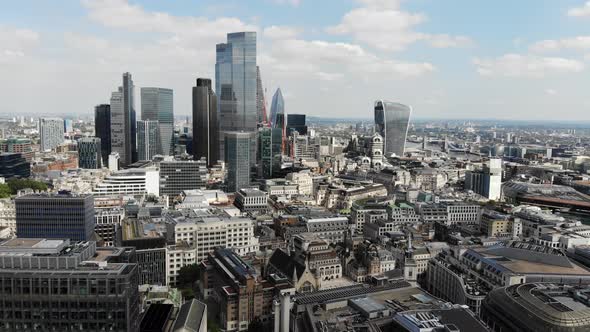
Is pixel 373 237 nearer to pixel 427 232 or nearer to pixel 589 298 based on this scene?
pixel 427 232

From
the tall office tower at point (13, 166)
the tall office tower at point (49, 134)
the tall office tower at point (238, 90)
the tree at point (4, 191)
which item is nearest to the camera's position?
the tree at point (4, 191)

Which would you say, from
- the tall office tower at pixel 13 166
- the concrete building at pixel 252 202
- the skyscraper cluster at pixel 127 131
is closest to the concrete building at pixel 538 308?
the concrete building at pixel 252 202

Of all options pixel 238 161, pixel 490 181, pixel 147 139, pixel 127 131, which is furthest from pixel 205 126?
pixel 490 181

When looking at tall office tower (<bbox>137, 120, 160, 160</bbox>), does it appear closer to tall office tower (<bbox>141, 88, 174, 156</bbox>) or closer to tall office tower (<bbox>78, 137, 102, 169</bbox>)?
tall office tower (<bbox>141, 88, 174, 156</bbox>)

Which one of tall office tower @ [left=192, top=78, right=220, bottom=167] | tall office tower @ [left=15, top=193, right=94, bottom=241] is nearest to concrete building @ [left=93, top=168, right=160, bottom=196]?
tall office tower @ [left=15, top=193, right=94, bottom=241]

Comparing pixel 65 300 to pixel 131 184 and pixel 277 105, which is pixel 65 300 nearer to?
pixel 131 184

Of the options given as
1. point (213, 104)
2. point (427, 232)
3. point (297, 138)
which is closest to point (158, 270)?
point (427, 232)

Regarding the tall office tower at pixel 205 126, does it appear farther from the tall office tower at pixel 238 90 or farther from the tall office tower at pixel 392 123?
the tall office tower at pixel 392 123
